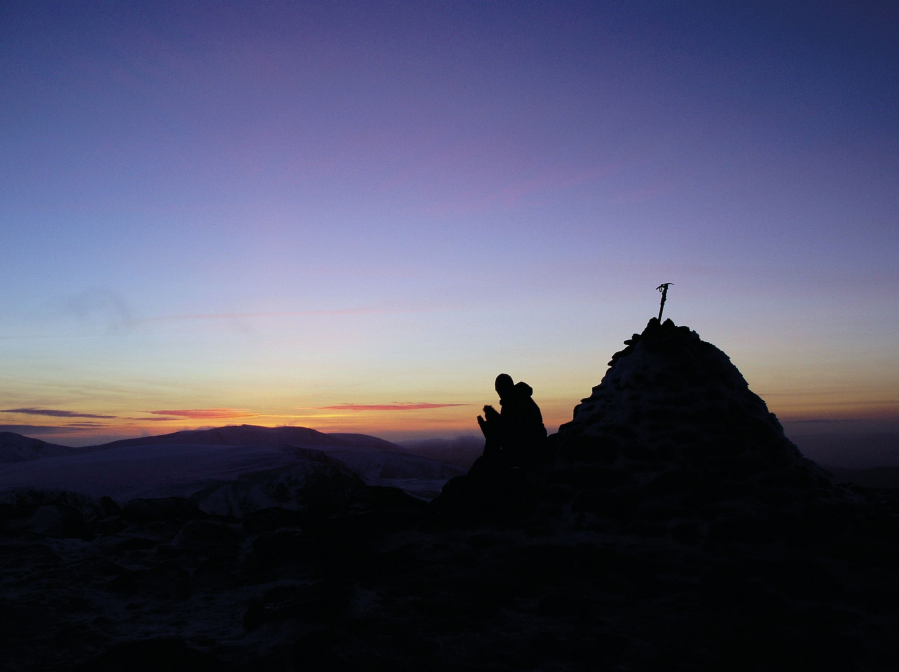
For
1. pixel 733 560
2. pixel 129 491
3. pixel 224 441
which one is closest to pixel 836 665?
pixel 733 560

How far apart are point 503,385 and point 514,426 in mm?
1269

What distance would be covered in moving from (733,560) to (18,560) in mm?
13291

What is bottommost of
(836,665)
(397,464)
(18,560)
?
(397,464)

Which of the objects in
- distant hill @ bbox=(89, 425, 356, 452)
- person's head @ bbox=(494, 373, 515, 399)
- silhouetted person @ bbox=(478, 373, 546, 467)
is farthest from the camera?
distant hill @ bbox=(89, 425, 356, 452)

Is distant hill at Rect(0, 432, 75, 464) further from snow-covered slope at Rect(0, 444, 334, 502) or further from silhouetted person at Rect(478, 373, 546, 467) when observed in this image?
silhouetted person at Rect(478, 373, 546, 467)

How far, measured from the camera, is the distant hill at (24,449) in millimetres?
111794

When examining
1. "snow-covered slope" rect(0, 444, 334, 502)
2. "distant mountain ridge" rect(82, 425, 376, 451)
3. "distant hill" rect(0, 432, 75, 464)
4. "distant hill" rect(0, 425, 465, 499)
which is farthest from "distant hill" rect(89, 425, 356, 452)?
"snow-covered slope" rect(0, 444, 334, 502)

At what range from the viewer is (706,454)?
10859 millimetres

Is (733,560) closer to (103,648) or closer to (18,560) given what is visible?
(103,648)

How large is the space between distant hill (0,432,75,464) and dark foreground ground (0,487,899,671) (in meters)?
128

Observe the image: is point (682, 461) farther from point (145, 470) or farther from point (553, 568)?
point (145, 470)

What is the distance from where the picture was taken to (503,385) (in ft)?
45.5

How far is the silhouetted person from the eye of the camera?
12.8 meters

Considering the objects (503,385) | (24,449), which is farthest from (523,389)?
(24,449)
